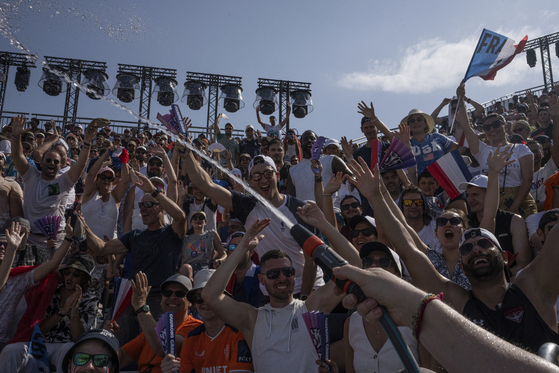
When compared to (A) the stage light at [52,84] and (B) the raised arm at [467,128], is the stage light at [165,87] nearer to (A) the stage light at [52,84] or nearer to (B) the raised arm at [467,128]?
(A) the stage light at [52,84]

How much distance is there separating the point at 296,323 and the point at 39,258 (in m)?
4.30

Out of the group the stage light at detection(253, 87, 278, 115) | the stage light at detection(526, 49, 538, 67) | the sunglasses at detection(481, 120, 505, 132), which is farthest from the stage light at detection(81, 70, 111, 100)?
the stage light at detection(526, 49, 538, 67)

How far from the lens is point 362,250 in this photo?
3545 millimetres

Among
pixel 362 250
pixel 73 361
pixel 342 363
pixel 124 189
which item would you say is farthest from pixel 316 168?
pixel 124 189

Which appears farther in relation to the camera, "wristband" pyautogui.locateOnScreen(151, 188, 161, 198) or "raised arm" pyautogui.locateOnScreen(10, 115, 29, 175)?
"raised arm" pyautogui.locateOnScreen(10, 115, 29, 175)

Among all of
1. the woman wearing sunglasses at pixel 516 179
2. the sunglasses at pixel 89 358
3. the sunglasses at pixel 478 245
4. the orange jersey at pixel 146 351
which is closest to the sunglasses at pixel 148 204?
the orange jersey at pixel 146 351

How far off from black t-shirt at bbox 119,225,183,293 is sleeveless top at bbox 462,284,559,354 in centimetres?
369

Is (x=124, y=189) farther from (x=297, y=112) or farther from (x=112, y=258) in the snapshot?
(x=297, y=112)

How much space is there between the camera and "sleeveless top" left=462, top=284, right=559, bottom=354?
9.18 ft

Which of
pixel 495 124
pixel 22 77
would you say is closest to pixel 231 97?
pixel 22 77

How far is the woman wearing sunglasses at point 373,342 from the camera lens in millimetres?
3045

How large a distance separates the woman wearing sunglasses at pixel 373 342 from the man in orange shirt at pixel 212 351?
962mm

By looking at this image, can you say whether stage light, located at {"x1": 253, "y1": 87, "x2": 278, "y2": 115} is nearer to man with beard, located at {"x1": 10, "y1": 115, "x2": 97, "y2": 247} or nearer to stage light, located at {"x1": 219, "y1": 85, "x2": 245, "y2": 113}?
stage light, located at {"x1": 219, "y1": 85, "x2": 245, "y2": 113}

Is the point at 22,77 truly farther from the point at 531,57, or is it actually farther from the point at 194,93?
the point at 531,57
